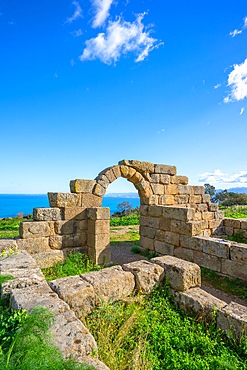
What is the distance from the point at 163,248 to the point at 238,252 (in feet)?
9.82

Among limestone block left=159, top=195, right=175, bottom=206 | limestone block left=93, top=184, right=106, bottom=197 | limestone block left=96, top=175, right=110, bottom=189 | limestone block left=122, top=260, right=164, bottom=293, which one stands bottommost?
limestone block left=122, top=260, right=164, bottom=293

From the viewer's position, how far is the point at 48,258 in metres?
6.91

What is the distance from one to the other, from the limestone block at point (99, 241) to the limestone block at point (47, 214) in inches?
47.3

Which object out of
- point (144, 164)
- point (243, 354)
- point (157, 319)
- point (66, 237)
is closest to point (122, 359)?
point (157, 319)

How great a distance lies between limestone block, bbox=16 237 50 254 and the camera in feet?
21.8

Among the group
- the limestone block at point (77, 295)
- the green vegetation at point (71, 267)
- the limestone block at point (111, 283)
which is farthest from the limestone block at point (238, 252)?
the limestone block at point (77, 295)

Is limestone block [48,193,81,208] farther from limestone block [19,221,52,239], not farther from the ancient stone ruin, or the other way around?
limestone block [19,221,52,239]

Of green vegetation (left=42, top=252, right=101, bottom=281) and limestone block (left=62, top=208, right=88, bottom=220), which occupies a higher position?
limestone block (left=62, top=208, right=88, bottom=220)

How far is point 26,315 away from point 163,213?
6.67 metres

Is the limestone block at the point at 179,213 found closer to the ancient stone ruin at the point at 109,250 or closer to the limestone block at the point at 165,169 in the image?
the ancient stone ruin at the point at 109,250

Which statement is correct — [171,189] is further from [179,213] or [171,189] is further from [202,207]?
[179,213]

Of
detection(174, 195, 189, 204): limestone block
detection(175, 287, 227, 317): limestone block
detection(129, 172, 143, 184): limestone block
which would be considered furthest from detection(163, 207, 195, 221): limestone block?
detection(175, 287, 227, 317): limestone block

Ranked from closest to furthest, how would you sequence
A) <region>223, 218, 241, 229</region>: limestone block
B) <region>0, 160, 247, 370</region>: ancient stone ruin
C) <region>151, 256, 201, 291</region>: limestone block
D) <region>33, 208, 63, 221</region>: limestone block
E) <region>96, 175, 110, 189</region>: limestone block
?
<region>0, 160, 247, 370</region>: ancient stone ruin → <region>151, 256, 201, 291</region>: limestone block → <region>33, 208, 63, 221</region>: limestone block → <region>96, 175, 110, 189</region>: limestone block → <region>223, 218, 241, 229</region>: limestone block

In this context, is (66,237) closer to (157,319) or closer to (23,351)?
(157,319)
